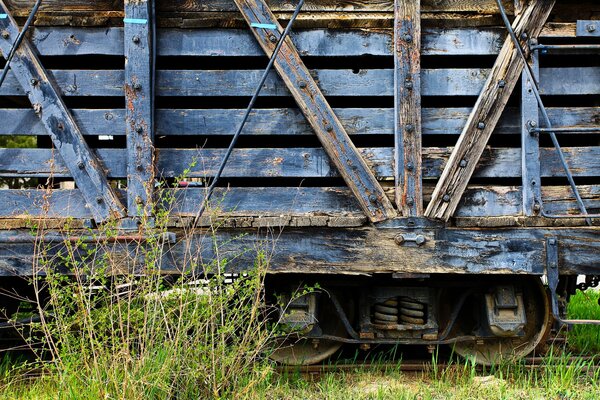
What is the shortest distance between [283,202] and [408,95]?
1.25m

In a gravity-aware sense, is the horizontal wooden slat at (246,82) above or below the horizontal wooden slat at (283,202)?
above

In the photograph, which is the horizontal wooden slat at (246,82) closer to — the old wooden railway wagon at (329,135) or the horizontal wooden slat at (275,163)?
the old wooden railway wagon at (329,135)

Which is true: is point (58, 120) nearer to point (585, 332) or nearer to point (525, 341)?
point (525, 341)

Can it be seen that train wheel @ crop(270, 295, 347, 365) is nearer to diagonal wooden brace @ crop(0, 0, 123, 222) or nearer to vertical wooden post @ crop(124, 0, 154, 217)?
vertical wooden post @ crop(124, 0, 154, 217)

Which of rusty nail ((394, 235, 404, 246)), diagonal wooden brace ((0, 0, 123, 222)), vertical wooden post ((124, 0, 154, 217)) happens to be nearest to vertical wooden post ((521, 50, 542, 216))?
rusty nail ((394, 235, 404, 246))

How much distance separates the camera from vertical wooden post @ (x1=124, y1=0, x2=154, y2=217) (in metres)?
4.94

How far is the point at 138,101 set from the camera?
496cm

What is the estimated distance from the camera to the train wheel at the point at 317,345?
5477 millimetres

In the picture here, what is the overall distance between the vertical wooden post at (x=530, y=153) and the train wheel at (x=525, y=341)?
0.78 metres

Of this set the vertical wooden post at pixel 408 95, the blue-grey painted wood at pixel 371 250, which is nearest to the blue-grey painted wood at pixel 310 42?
the vertical wooden post at pixel 408 95

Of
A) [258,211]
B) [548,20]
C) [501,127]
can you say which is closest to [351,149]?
[258,211]

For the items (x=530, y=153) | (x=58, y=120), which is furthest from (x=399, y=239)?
(x=58, y=120)

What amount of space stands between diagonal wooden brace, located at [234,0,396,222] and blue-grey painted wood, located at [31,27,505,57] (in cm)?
16

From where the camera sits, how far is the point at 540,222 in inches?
199
